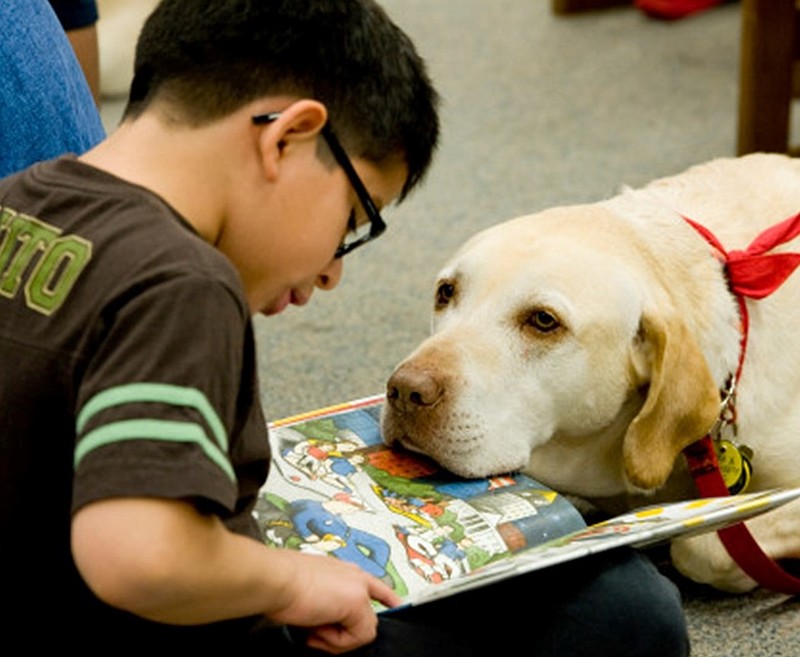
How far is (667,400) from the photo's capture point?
142cm

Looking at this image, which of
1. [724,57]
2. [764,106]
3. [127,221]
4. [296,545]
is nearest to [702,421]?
[296,545]

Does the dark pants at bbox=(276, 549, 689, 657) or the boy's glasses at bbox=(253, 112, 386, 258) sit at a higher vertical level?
the boy's glasses at bbox=(253, 112, 386, 258)

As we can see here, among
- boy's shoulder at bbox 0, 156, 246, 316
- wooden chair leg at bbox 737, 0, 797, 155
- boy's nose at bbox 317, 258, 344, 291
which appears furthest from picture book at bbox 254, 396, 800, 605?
wooden chair leg at bbox 737, 0, 797, 155

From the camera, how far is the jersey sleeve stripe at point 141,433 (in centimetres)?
88

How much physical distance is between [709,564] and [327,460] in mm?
411

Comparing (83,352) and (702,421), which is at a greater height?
(83,352)

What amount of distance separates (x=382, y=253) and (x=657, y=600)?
4.43 ft

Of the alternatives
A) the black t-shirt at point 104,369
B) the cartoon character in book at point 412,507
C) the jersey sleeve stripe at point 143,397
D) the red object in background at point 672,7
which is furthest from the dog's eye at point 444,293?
the red object in background at point 672,7

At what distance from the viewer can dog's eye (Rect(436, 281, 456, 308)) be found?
58.3 inches

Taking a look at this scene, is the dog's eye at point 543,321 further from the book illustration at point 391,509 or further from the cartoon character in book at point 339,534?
the cartoon character in book at point 339,534

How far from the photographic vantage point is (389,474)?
1.37m

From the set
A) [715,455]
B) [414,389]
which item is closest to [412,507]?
[414,389]

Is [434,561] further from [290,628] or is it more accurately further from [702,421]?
[702,421]

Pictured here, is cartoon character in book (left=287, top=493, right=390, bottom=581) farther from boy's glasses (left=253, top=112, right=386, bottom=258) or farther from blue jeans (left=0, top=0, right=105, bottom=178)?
blue jeans (left=0, top=0, right=105, bottom=178)
